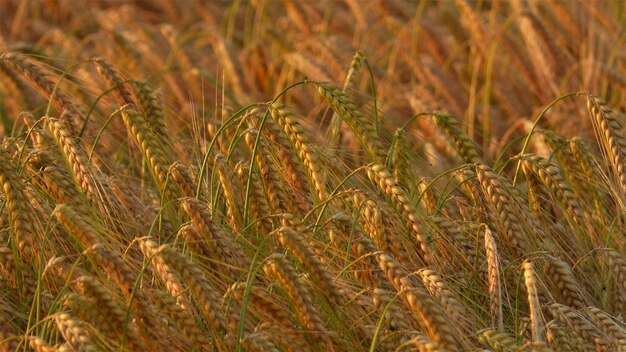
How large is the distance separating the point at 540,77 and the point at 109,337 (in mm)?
3335

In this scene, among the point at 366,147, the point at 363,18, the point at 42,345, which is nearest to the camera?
the point at 42,345

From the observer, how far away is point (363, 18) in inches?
241

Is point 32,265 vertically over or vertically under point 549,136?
under

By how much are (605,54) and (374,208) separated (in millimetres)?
3009

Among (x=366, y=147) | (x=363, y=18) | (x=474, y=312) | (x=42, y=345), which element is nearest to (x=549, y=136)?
(x=366, y=147)

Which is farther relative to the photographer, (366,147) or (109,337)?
(366,147)

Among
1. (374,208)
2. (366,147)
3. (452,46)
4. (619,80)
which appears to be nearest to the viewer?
(374,208)

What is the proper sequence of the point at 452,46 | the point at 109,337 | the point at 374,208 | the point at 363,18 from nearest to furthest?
the point at 109,337 < the point at 374,208 < the point at 452,46 < the point at 363,18

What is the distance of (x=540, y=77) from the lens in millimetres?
5176

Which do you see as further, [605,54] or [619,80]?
[605,54]

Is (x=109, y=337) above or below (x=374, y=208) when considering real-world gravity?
below

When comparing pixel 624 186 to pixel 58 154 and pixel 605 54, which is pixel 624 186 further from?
pixel 605 54

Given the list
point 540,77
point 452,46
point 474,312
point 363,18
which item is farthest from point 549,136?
point 363,18

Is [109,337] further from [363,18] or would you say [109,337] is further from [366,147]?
[363,18]
